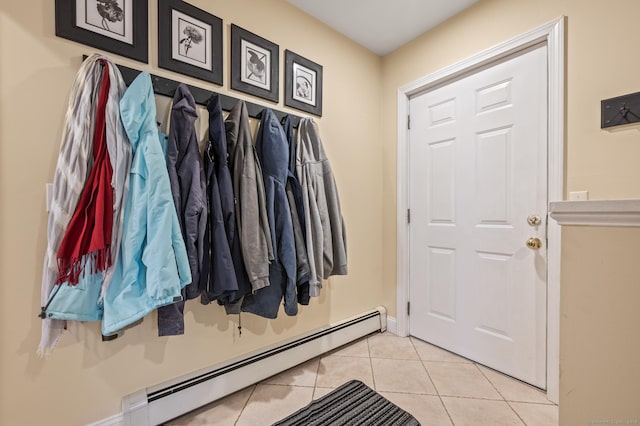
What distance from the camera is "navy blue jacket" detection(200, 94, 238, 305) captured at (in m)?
1.26

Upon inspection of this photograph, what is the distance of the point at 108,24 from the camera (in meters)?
1.22

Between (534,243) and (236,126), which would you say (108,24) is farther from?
(534,243)

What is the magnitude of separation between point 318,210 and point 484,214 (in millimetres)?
1102

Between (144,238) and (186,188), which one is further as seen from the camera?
(186,188)

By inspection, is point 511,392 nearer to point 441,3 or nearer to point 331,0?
point 441,3

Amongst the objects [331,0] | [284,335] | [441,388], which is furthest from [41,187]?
[441,388]

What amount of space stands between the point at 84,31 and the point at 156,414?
1728 mm

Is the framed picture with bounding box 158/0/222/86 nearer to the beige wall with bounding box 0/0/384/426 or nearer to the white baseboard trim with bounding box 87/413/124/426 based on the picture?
the beige wall with bounding box 0/0/384/426

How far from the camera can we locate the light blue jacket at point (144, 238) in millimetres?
1040

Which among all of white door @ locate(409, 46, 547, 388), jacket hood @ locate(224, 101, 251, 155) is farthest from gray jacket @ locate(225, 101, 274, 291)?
white door @ locate(409, 46, 547, 388)

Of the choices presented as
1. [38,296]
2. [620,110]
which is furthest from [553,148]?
[38,296]

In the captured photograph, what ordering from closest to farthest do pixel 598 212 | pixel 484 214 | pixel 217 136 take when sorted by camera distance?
pixel 598 212 < pixel 217 136 < pixel 484 214

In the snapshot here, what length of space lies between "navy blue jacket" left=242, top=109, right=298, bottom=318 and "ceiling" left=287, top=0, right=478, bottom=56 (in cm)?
93

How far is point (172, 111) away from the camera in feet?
4.17
